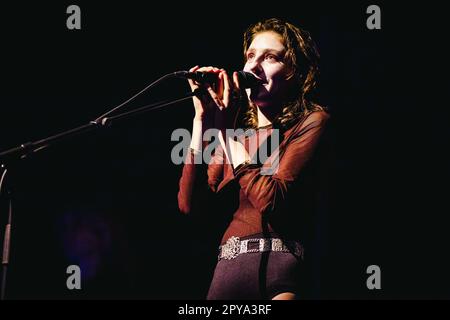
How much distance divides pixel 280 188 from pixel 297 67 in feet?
1.90

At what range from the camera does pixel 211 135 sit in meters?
1.95

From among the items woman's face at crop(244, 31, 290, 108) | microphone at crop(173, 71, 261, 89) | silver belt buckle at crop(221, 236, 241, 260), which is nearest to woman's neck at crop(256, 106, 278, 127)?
woman's face at crop(244, 31, 290, 108)

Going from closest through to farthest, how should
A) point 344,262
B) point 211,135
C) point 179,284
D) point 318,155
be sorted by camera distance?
point 318,155 → point 211,135 → point 344,262 → point 179,284

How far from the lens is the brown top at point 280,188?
5.61ft

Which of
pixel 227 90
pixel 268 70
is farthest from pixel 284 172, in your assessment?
pixel 268 70

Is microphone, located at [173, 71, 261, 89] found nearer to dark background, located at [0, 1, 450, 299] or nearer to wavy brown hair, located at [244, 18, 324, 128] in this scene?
wavy brown hair, located at [244, 18, 324, 128]

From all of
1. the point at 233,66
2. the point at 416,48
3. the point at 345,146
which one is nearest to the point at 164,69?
the point at 233,66

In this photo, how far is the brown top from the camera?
1.71 m

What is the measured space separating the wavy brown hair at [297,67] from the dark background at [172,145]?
0.46ft

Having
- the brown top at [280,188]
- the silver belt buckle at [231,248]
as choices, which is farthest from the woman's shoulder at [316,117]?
the silver belt buckle at [231,248]

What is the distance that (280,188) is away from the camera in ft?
5.63

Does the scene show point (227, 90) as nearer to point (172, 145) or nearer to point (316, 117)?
point (316, 117)

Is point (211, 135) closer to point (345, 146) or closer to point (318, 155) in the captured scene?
point (318, 155)

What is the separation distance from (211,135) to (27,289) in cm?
116
